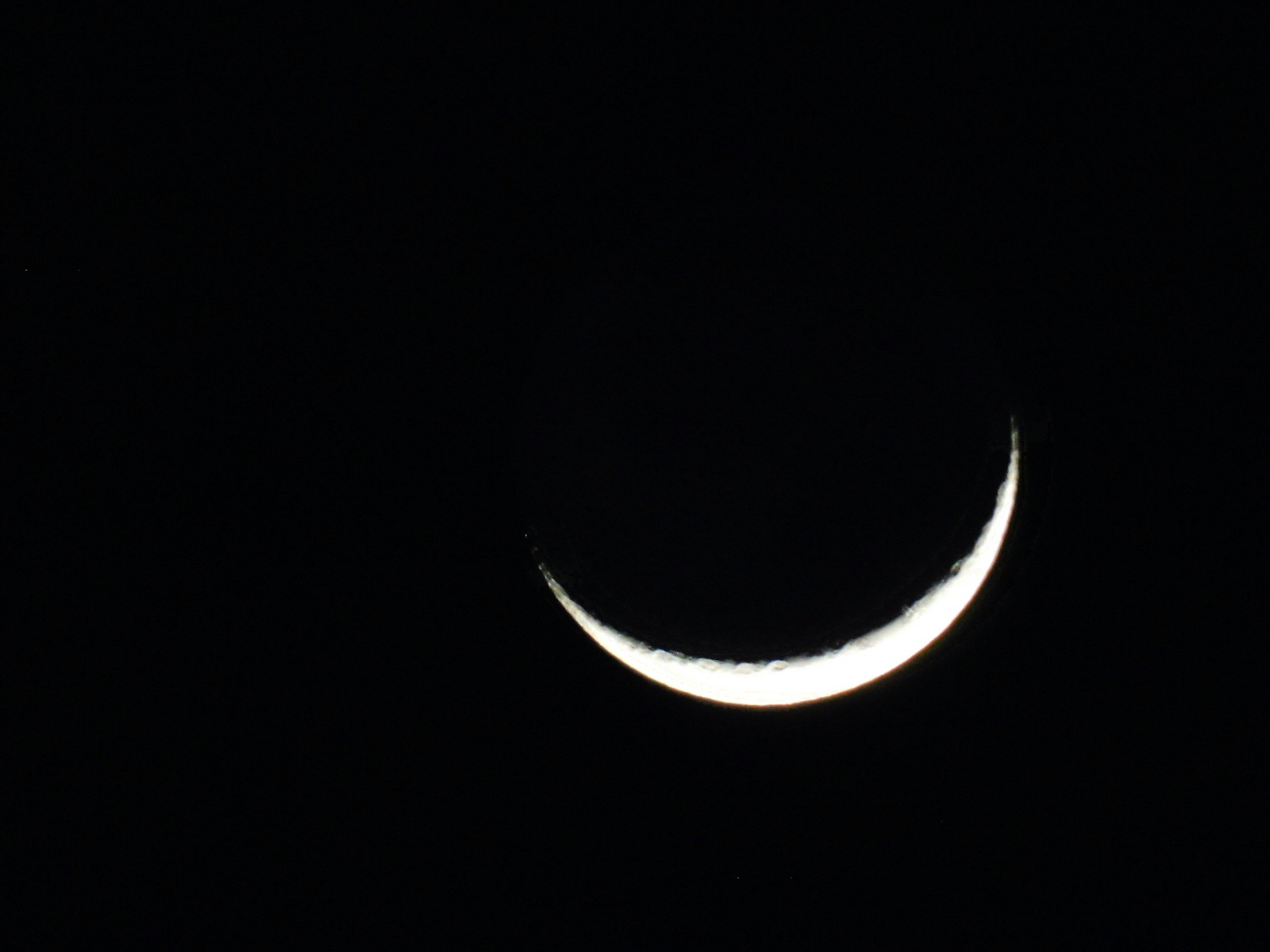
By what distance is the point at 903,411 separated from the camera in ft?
6.09

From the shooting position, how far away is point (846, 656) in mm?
1747

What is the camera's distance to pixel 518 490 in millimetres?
1831

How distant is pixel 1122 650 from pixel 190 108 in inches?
90.5

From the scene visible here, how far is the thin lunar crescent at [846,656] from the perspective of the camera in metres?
1.74

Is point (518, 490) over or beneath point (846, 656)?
over

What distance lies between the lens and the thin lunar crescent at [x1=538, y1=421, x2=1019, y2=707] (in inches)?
68.6

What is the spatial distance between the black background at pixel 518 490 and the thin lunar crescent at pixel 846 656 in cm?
6

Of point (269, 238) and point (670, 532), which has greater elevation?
point (269, 238)

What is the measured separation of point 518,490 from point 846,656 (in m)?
0.75

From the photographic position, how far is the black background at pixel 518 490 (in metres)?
1.77

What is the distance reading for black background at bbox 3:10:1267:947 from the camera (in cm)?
177

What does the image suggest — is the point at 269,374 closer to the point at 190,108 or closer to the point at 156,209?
the point at 156,209

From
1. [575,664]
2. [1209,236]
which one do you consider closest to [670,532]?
[575,664]

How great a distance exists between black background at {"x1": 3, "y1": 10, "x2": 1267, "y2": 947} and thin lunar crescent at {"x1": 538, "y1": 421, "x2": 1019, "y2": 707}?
0.06m
